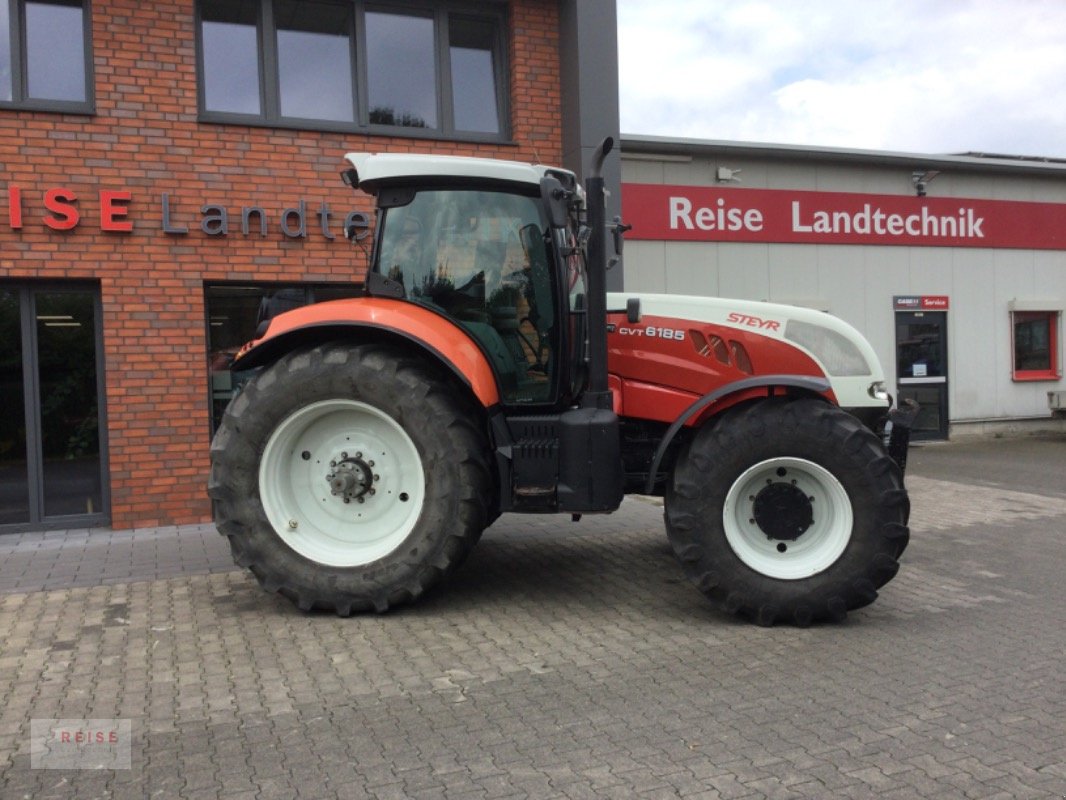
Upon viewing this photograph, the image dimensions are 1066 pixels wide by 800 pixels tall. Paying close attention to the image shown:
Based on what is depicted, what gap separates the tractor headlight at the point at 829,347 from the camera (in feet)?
17.5

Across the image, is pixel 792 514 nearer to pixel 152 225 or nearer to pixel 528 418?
pixel 528 418

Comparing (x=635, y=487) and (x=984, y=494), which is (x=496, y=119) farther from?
(x=984, y=494)

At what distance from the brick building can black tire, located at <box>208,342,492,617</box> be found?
266cm

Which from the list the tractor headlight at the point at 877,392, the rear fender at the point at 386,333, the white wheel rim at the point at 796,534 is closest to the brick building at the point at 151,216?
the rear fender at the point at 386,333

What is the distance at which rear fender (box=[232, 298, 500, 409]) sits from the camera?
199 inches

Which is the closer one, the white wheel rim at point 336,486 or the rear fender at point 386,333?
the rear fender at point 386,333

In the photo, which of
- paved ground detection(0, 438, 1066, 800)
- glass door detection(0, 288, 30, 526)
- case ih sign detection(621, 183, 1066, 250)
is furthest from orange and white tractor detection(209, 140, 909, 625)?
case ih sign detection(621, 183, 1066, 250)

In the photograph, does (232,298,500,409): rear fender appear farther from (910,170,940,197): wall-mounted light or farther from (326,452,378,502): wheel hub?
(910,170,940,197): wall-mounted light

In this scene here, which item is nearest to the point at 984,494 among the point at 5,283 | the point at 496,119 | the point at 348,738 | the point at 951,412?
the point at 951,412

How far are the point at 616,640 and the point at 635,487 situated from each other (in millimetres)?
1010

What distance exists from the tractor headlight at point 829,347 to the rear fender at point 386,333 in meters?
1.76

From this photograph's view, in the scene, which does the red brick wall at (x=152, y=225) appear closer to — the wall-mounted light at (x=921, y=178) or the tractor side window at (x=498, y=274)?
the tractor side window at (x=498, y=274)

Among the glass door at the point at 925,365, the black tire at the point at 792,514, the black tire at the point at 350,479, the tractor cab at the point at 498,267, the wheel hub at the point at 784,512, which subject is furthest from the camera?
the glass door at the point at 925,365

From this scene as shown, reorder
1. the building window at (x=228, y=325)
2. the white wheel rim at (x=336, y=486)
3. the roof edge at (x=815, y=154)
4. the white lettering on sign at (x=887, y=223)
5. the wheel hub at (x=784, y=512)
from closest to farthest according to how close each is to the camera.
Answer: the wheel hub at (x=784, y=512) → the white wheel rim at (x=336, y=486) → the building window at (x=228, y=325) → the roof edge at (x=815, y=154) → the white lettering on sign at (x=887, y=223)
